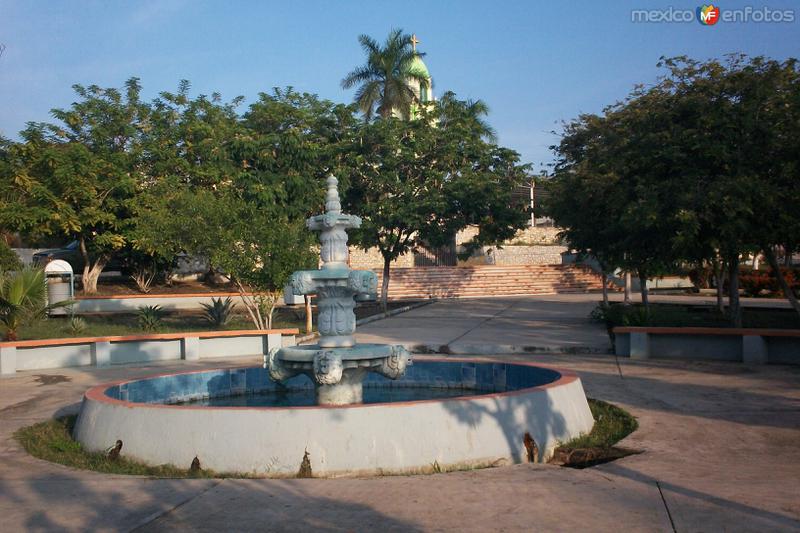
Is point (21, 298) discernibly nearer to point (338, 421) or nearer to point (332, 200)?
point (332, 200)

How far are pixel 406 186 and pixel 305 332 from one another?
10.1 m

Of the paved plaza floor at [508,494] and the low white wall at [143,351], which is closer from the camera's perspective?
the paved plaza floor at [508,494]

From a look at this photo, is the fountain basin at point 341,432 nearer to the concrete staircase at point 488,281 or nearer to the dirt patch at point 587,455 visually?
the dirt patch at point 587,455

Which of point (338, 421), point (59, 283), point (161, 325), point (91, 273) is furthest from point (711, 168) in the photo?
point (91, 273)

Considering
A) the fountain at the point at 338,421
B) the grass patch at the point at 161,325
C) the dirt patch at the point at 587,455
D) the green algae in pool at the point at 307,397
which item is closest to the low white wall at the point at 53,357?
the grass patch at the point at 161,325

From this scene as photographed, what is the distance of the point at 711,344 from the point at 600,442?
8.10 meters

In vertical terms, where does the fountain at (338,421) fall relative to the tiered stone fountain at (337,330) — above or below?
below

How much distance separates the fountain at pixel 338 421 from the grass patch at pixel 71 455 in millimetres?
100

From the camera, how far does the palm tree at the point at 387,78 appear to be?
40500 mm

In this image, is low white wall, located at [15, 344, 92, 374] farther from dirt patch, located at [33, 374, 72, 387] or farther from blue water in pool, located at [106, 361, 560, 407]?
blue water in pool, located at [106, 361, 560, 407]

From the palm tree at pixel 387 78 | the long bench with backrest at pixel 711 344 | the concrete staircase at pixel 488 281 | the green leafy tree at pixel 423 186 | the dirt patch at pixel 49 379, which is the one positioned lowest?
the dirt patch at pixel 49 379

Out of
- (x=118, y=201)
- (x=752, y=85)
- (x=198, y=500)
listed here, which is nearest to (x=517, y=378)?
(x=198, y=500)

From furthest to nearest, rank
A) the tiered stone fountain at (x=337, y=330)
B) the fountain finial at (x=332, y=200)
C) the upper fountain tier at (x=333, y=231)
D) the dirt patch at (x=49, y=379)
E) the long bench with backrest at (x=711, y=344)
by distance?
the long bench with backrest at (x=711, y=344) → the dirt patch at (x=49, y=379) → the fountain finial at (x=332, y=200) → the upper fountain tier at (x=333, y=231) → the tiered stone fountain at (x=337, y=330)

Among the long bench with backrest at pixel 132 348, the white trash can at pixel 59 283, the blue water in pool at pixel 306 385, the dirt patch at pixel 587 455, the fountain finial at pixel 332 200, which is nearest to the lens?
the dirt patch at pixel 587 455
